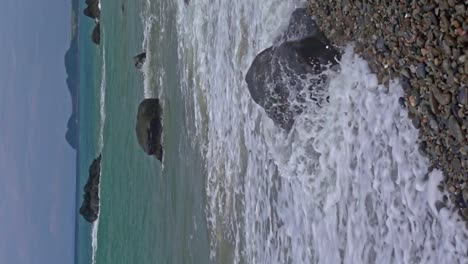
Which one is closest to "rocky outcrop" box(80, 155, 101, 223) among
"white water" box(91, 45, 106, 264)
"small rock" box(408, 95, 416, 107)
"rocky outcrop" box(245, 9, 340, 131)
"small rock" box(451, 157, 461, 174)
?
"white water" box(91, 45, 106, 264)

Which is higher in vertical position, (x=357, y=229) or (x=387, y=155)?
(x=387, y=155)

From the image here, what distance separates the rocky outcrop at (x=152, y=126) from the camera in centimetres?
1462

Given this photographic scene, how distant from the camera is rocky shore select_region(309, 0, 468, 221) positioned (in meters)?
4.70

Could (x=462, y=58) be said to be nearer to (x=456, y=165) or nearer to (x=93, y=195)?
(x=456, y=165)

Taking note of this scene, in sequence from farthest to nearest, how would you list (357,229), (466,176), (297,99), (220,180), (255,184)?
(220,180)
(255,184)
(297,99)
(357,229)
(466,176)

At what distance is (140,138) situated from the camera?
51.3 feet

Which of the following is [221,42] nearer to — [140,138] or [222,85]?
[222,85]

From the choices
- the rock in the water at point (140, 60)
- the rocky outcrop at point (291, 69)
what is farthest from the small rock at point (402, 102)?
the rock in the water at point (140, 60)

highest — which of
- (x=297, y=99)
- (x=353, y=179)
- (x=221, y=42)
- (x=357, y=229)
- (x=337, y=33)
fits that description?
(x=221, y=42)

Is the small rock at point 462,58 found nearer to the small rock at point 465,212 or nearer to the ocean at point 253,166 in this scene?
the ocean at point 253,166

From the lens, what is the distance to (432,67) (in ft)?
16.2

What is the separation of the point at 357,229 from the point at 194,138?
603cm

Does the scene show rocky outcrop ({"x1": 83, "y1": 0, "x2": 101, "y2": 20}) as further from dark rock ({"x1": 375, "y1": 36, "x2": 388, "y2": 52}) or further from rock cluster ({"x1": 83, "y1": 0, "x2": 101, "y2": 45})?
dark rock ({"x1": 375, "y1": 36, "x2": 388, "y2": 52})

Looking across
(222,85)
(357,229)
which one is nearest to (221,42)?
(222,85)
